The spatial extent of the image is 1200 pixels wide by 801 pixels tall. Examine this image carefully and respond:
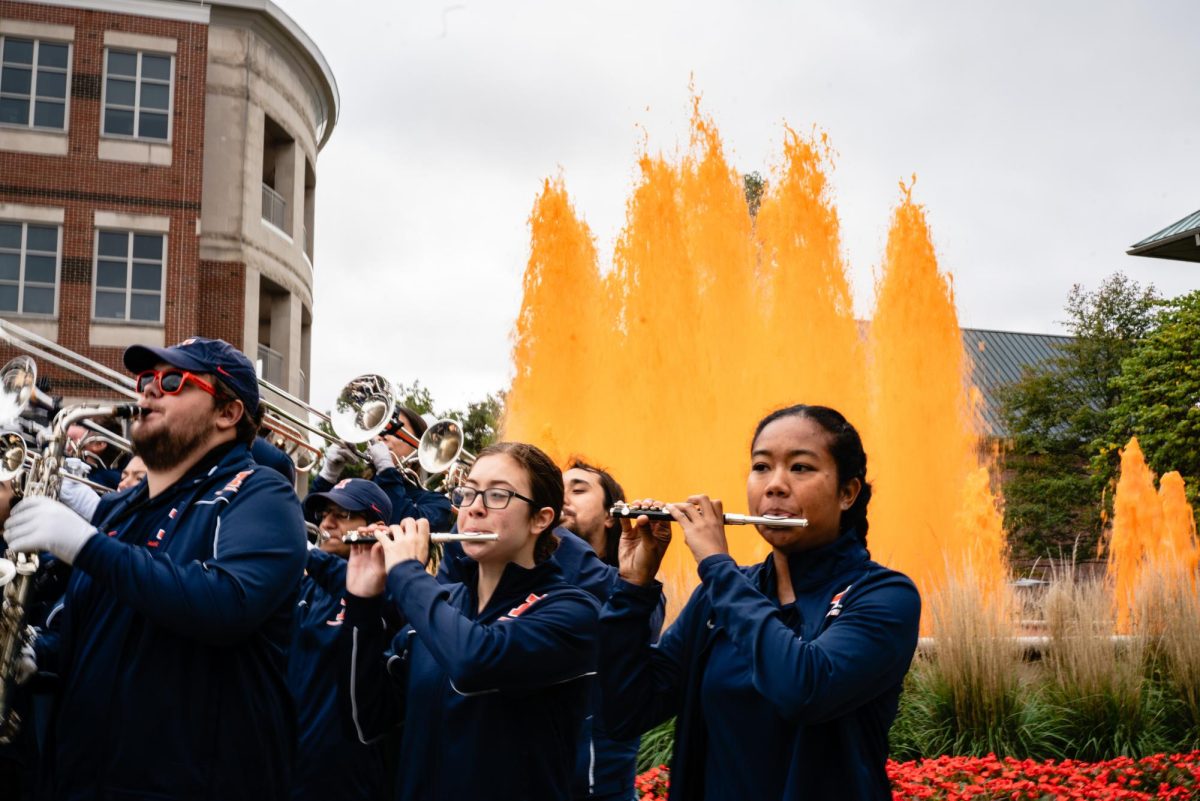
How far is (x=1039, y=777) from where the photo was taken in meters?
7.05

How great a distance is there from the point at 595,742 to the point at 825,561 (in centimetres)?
191

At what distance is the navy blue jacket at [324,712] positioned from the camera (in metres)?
4.37

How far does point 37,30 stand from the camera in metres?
25.3

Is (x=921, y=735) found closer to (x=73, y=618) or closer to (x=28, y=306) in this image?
(x=73, y=618)

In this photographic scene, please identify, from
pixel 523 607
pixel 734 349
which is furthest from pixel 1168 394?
pixel 523 607

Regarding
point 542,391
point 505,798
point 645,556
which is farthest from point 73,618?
point 542,391

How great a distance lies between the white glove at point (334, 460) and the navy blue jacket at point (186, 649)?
3150 millimetres

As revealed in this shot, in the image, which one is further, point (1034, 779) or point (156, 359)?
point (1034, 779)

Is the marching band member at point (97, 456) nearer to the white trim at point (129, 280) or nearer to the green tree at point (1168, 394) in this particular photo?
the white trim at point (129, 280)

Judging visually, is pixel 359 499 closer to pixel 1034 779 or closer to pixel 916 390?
pixel 1034 779

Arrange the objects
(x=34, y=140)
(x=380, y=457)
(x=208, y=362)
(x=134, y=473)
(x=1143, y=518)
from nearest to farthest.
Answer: (x=208, y=362)
(x=134, y=473)
(x=380, y=457)
(x=1143, y=518)
(x=34, y=140)

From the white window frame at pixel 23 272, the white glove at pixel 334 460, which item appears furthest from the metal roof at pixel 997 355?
the white glove at pixel 334 460

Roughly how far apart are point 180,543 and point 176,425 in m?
0.38

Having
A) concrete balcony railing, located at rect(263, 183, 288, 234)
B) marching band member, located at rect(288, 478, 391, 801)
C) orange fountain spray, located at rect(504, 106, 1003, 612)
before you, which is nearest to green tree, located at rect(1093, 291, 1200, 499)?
orange fountain spray, located at rect(504, 106, 1003, 612)
